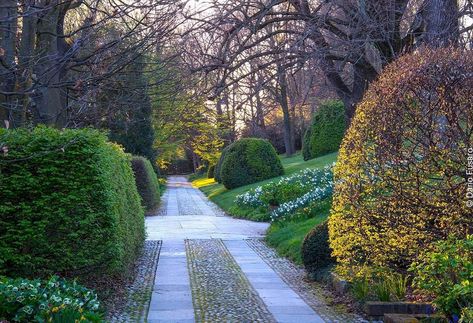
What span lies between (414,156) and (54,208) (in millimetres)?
4291

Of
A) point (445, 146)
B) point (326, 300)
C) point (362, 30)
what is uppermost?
point (362, 30)

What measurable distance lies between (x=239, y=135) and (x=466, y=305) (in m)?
51.9

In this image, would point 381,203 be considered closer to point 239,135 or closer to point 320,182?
point 320,182

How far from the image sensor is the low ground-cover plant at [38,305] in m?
4.96

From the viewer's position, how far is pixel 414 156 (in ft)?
20.4

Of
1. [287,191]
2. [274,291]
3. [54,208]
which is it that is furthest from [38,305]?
[287,191]

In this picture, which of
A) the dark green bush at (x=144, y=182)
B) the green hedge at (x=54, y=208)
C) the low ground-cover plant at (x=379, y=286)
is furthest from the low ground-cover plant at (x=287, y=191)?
the green hedge at (x=54, y=208)

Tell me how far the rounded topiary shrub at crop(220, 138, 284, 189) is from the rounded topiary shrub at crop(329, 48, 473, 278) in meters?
24.2

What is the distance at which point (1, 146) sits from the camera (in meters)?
4.70

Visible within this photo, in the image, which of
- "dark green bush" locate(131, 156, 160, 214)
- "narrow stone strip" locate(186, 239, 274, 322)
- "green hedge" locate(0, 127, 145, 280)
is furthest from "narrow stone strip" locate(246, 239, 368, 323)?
"dark green bush" locate(131, 156, 160, 214)

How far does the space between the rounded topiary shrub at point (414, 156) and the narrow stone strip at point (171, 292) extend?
239 centimetres

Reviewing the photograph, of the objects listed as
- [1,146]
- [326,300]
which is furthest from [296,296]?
[1,146]

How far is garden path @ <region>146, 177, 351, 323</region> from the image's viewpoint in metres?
7.20

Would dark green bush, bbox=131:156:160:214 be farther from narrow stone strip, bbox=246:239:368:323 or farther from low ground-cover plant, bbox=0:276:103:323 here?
low ground-cover plant, bbox=0:276:103:323
